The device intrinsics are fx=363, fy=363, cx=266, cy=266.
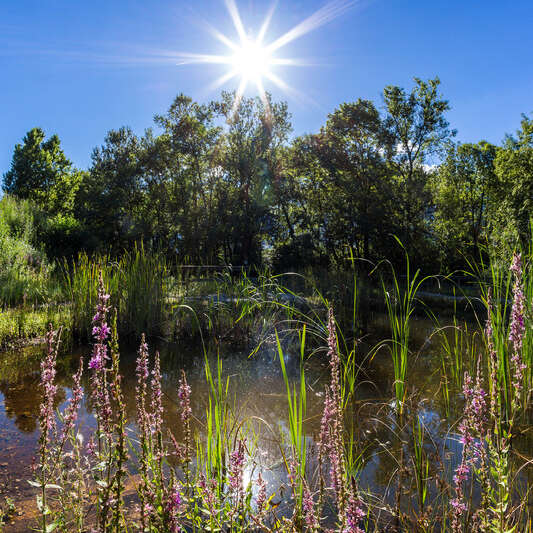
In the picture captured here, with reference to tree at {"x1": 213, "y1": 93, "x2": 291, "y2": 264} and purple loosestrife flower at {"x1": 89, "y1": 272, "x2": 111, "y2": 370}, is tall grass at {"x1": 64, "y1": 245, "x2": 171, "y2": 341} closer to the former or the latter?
purple loosestrife flower at {"x1": 89, "y1": 272, "x2": 111, "y2": 370}

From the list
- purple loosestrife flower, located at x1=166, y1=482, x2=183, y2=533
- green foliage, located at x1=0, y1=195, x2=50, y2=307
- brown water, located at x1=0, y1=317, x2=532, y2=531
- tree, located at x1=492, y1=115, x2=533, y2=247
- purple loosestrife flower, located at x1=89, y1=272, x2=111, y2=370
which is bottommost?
brown water, located at x1=0, y1=317, x2=532, y2=531

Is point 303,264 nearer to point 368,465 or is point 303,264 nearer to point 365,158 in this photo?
point 365,158

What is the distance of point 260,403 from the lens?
12.5ft

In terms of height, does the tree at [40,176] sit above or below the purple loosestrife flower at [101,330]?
above

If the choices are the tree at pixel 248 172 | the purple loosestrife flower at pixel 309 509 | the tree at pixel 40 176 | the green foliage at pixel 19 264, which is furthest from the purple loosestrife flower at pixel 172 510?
the tree at pixel 40 176

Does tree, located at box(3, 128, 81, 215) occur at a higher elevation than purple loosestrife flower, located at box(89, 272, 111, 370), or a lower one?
higher

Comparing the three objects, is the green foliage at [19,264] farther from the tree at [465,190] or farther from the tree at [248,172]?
the tree at [465,190]

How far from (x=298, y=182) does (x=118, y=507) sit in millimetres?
23047

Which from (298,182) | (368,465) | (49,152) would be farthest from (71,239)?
(49,152)

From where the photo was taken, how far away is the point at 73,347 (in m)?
5.61

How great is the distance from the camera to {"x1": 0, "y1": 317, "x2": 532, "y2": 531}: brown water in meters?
2.57

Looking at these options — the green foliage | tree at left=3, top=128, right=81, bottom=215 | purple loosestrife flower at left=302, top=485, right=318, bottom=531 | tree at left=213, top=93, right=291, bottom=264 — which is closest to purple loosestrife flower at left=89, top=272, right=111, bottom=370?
purple loosestrife flower at left=302, top=485, right=318, bottom=531

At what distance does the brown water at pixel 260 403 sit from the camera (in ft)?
8.45

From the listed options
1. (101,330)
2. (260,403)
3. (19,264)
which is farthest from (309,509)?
(19,264)
